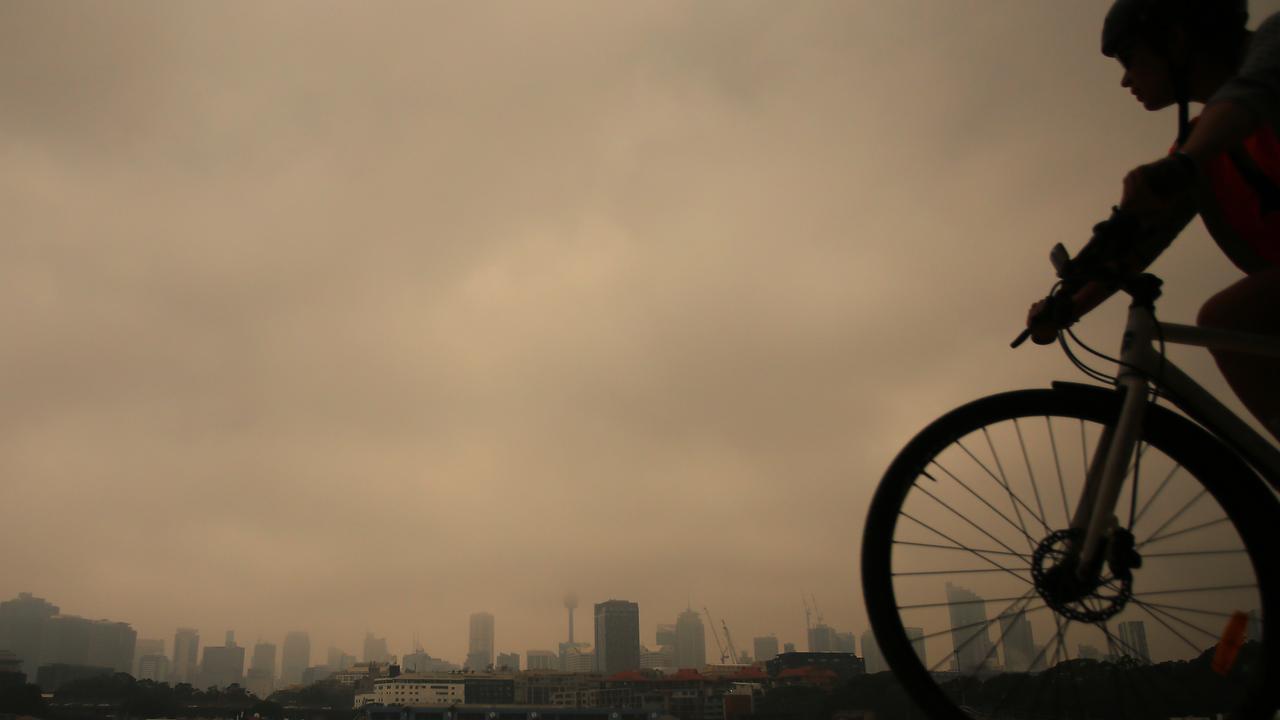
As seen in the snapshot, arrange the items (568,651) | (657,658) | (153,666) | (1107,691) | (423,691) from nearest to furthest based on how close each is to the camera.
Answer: (1107,691), (423,691), (657,658), (153,666), (568,651)

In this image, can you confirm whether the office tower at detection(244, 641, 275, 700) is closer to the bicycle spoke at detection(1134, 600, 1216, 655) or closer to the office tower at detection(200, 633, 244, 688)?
the office tower at detection(200, 633, 244, 688)

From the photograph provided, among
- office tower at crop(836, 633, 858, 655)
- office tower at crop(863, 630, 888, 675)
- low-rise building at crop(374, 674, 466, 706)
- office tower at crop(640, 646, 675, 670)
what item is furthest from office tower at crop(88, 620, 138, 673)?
office tower at crop(863, 630, 888, 675)

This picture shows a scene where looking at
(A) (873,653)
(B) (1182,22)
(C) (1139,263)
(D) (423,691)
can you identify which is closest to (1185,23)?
(B) (1182,22)

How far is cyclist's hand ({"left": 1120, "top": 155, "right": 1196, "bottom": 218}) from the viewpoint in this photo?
3.89ft

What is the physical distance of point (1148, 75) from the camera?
5.23 feet

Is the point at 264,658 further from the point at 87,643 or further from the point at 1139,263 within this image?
the point at 1139,263

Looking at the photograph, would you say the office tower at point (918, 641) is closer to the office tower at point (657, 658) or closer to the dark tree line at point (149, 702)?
the dark tree line at point (149, 702)

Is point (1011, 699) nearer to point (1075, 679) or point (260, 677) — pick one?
point (1075, 679)

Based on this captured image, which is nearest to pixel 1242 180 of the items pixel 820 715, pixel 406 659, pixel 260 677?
pixel 820 715

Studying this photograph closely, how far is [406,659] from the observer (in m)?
56.0

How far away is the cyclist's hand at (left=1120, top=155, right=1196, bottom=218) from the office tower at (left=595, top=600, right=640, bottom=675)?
37.4m

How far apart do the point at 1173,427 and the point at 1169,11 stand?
3.00 feet

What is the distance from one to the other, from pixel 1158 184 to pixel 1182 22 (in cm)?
64

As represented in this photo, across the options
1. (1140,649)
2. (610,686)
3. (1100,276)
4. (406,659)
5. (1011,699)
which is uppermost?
(1100,276)
